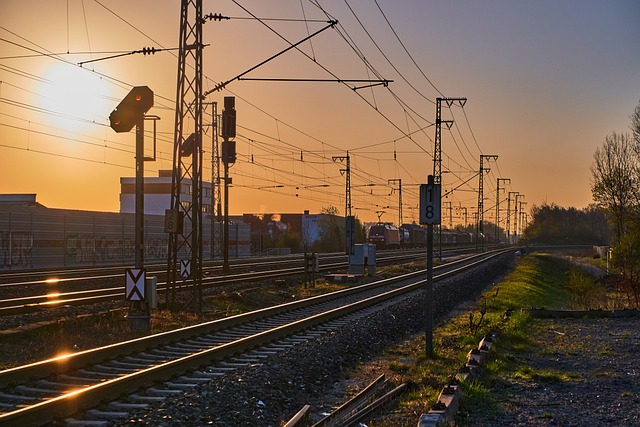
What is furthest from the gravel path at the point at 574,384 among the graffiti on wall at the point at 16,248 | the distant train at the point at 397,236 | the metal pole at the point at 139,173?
the distant train at the point at 397,236

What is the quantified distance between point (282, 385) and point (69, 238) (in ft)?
144

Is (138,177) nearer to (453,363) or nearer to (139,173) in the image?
(139,173)

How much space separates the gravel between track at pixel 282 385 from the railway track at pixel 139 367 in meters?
0.48

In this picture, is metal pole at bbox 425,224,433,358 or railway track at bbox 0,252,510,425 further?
metal pole at bbox 425,224,433,358

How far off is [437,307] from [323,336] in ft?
33.1

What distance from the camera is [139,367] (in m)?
12.3

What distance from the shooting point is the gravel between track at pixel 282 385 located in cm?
944

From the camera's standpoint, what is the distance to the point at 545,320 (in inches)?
883

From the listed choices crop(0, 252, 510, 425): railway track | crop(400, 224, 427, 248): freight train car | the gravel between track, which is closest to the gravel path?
the gravel between track

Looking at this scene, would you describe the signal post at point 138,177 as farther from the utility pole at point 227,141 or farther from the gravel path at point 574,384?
the utility pole at point 227,141

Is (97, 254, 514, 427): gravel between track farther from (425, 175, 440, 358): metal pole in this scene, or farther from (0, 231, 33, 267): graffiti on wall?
(0, 231, 33, 267): graffiti on wall

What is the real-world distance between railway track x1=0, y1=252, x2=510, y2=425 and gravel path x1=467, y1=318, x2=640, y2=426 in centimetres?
418

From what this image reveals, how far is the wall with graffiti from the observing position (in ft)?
155

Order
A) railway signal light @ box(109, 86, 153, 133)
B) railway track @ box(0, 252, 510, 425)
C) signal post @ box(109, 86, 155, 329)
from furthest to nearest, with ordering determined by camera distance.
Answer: railway signal light @ box(109, 86, 153, 133) < signal post @ box(109, 86, 155, 329) < railway track @ box(0, 252, 510, 425)
